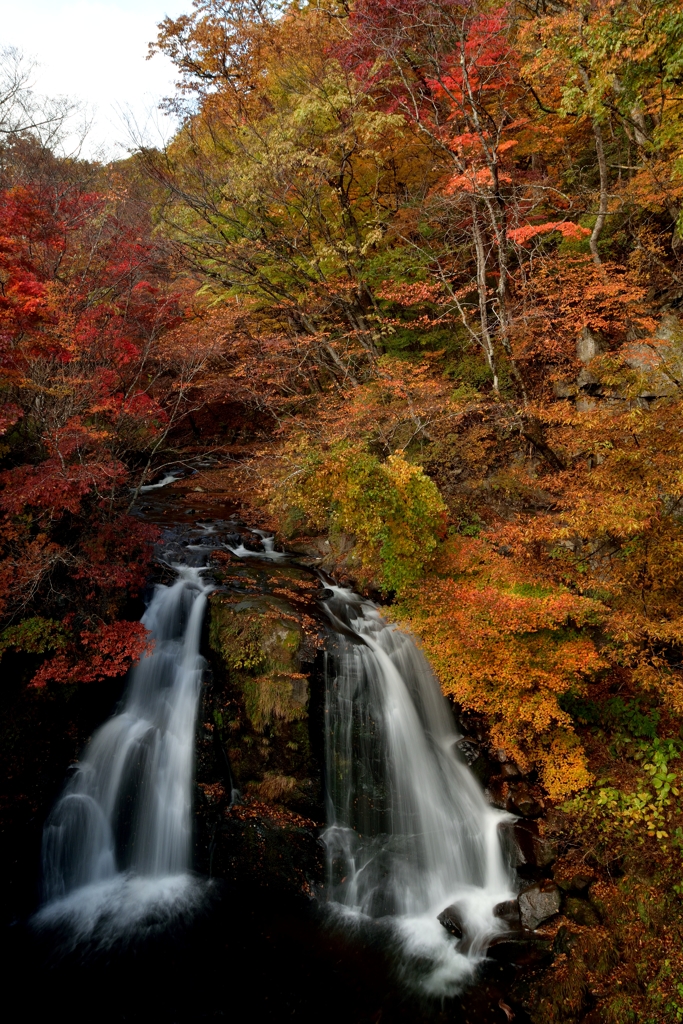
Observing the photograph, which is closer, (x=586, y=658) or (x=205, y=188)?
(x=586, y=658)

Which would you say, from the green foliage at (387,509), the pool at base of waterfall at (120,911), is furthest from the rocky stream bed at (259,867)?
the green foliage at (387,509)

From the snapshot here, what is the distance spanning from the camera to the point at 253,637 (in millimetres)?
8539

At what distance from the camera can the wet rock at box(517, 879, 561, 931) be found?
6648mm

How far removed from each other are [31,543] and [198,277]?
1023 centimetres

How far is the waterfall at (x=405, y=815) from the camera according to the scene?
23.5 ft

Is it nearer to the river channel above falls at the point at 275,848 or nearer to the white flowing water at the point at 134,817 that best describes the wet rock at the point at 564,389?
the river channel above falls at the point at 275,848

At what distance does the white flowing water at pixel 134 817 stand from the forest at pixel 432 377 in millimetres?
907

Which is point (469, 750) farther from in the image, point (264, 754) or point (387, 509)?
point (387, 509)

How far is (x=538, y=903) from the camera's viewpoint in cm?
676

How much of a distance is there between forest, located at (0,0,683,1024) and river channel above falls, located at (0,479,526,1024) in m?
0.80

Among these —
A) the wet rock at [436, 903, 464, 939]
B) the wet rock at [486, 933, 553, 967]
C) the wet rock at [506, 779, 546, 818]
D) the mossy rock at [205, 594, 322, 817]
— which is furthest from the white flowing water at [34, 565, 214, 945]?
the wet rock at [506, 779, 546, 818]

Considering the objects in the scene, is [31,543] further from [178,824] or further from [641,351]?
[641,351]

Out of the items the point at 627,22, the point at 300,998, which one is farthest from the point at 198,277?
the point at 300,998

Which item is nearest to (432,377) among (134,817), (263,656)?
(263,656)
